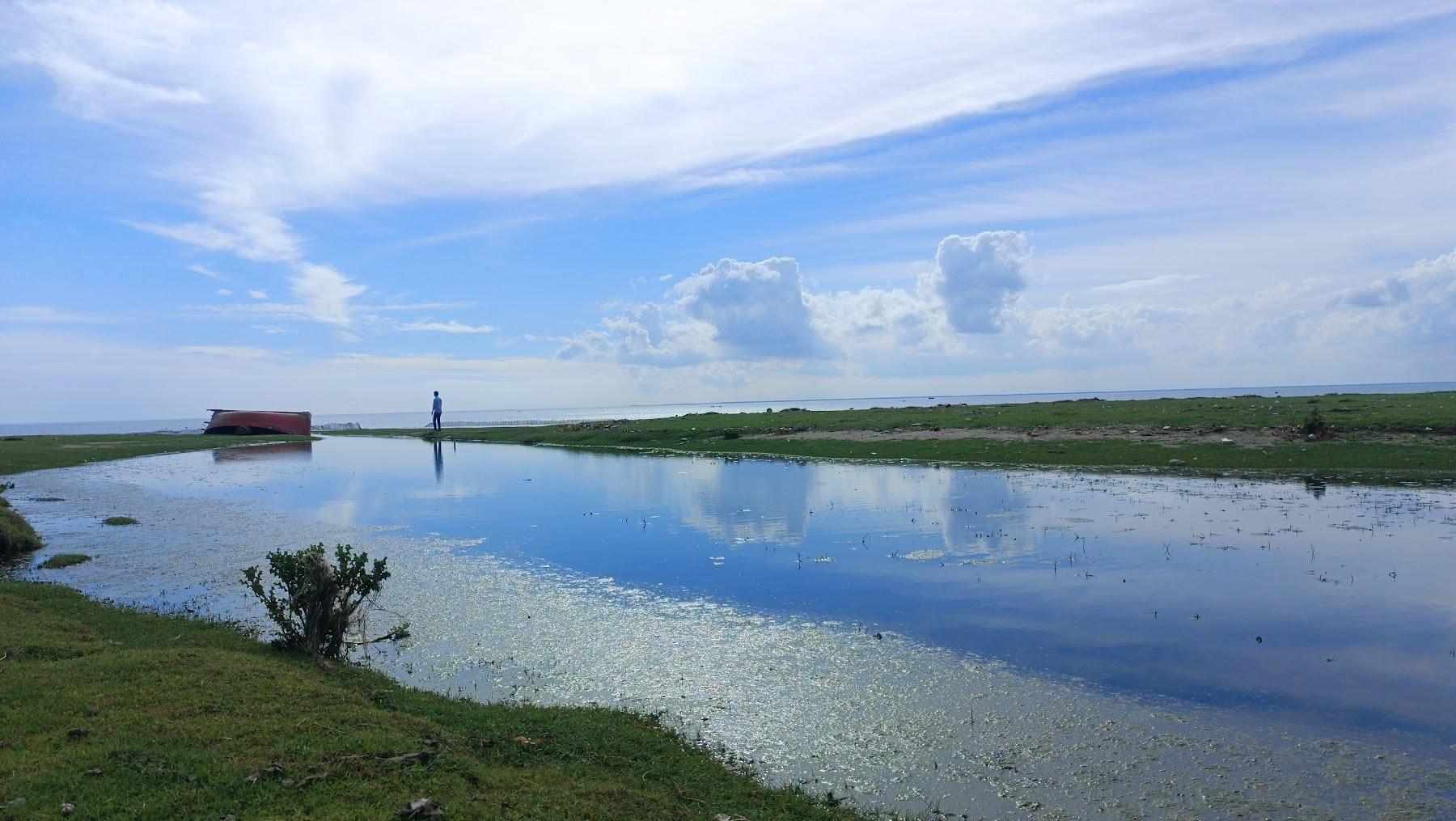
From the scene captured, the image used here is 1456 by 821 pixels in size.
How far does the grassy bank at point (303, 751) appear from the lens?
25.2 feet

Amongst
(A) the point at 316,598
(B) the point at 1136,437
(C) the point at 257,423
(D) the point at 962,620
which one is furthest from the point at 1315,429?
(C) the point at 257,423

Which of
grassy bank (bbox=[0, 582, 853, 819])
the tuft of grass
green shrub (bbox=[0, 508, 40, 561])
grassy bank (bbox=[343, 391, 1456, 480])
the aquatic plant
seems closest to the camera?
grassy bank (bbox=[0, 582, 853, 819])

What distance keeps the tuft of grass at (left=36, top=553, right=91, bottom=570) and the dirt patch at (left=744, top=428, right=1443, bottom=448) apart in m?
41.8

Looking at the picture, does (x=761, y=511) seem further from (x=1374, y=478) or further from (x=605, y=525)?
(x=1374, y=478)

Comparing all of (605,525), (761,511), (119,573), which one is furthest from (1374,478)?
(119,573)

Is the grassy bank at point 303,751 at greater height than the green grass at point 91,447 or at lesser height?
lesser

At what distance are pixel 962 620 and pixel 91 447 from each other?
75675 millimetres

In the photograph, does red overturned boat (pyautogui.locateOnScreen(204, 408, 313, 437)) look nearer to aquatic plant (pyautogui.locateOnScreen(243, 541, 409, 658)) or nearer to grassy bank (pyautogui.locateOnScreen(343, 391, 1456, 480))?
grassy bank (pyautogui.locateOnScreen(343, 391, 1456, 480))

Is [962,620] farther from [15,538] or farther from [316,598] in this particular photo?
[15,538]

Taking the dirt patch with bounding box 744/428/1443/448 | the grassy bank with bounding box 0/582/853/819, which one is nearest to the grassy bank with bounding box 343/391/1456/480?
the dirt patch with bounding box 744/428/1443/448

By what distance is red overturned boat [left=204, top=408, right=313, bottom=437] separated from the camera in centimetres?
8825

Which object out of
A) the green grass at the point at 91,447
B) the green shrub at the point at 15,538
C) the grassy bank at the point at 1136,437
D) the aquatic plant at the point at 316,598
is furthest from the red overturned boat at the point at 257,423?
the aquatic plant at the point at 316,598

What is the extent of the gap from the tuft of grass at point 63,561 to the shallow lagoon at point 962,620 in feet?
2.37

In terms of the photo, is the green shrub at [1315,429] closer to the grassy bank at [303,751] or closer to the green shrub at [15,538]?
the grassy bank at [303,751]
